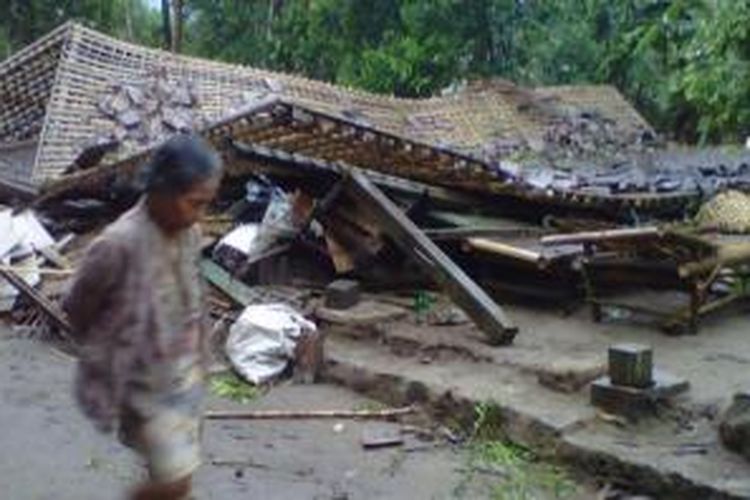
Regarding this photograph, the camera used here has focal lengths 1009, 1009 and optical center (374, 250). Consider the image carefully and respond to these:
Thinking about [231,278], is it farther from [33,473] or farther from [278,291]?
[33,473]

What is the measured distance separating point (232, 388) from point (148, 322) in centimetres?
395

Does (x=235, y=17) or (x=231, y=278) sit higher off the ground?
(x=235, y=17)

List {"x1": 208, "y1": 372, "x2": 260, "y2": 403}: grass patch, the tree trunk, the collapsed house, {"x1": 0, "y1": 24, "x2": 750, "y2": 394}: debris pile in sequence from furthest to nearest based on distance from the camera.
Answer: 1. the tree trunk
2. the collapsed house
3. {"x1": 0, "y1": 24, "x2": 750, "y2": 394}: debris pile
4. {"x1": 208, "y1": 372, "x2": 260, "y2": 403}: grass patch

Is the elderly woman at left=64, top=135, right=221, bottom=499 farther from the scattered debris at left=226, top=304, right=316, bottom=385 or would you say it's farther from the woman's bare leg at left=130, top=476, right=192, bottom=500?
the scattered debris at left=226, top=304, right=316, bottom=385

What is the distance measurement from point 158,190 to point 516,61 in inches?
757

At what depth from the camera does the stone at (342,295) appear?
8.23 metres

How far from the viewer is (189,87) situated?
45.6 ft

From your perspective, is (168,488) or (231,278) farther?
(231,278)

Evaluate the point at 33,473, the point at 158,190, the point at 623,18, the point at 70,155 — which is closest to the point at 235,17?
the point at 623,18

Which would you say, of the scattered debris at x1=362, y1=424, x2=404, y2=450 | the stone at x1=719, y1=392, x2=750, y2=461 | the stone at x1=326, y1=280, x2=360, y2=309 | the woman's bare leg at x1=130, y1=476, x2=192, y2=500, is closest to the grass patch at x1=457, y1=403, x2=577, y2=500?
the scattered debris at x1=362, y1=424, x2=404, y2=450

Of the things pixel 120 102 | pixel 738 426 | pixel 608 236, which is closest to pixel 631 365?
pixel 738 426

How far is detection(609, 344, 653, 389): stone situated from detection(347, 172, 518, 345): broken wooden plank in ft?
4.85

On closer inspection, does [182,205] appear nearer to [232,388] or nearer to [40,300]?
[232,388]

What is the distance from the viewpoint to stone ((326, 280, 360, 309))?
8.23 meters
